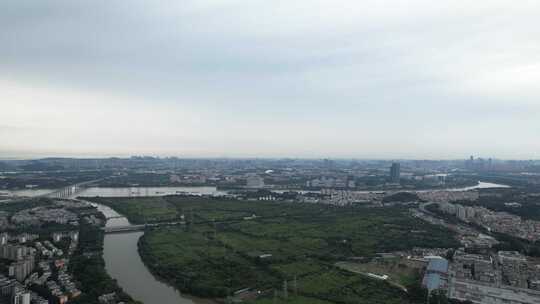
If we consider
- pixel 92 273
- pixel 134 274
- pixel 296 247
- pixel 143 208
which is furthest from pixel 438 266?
pixel 143 208

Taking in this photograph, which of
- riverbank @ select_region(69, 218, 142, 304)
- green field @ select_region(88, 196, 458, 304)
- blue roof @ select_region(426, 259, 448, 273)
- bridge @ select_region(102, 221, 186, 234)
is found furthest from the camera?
bridge @ select_region(102, 221, 186, 234)

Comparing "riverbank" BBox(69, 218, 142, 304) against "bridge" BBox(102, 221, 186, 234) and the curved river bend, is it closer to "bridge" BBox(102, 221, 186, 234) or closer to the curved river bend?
the curved river bend

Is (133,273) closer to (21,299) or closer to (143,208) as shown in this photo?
(21,299)

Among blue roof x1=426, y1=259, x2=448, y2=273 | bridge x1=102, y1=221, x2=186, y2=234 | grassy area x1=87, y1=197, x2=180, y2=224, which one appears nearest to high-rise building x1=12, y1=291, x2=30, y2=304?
bridge x1=102, y1=221, x2=186, y2=234

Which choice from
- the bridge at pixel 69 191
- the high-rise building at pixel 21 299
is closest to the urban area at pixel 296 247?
the high-rise building at pixel 21 299

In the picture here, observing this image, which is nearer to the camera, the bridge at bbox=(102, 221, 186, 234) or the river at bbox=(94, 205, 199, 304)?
the river at bbox=(94, 205, 199, 304)

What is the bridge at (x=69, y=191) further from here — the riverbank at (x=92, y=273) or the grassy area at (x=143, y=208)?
the riverbank at (x=92, y=273)
